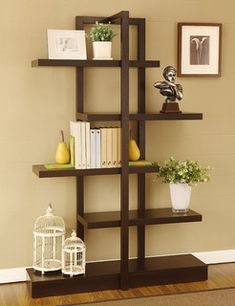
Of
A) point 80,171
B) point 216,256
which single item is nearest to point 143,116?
point 80,171

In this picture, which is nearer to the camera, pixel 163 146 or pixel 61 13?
pixel 61 13

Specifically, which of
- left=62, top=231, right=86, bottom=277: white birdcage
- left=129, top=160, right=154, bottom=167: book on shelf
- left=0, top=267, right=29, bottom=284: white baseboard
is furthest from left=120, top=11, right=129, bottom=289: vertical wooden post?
left=0, top=267, right=29, bottom=284: white baseboard

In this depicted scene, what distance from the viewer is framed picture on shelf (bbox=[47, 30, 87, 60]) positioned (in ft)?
12.9

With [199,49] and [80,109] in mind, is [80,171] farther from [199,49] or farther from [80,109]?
[199,49]

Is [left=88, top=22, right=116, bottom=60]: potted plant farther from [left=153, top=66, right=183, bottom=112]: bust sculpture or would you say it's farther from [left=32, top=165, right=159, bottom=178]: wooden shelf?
[left=32, top=165, right=159, bottom=178]: wooden shelf

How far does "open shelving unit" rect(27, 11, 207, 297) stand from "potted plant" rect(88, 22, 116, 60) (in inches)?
3.3

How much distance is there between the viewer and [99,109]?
14.0 ft

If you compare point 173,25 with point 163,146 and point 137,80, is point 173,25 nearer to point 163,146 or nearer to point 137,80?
point 137,80

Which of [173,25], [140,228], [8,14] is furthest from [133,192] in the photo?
[8,14]

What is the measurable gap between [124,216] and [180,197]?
45 cm

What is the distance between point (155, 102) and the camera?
172 inches

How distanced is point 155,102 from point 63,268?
131 cm

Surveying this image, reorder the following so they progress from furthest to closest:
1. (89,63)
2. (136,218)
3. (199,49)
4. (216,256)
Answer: (216,256), (199,49), (136,218), (89,63)

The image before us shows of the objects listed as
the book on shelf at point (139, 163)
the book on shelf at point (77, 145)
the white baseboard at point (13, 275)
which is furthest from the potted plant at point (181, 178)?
the white baseboard at point (13, 275)
